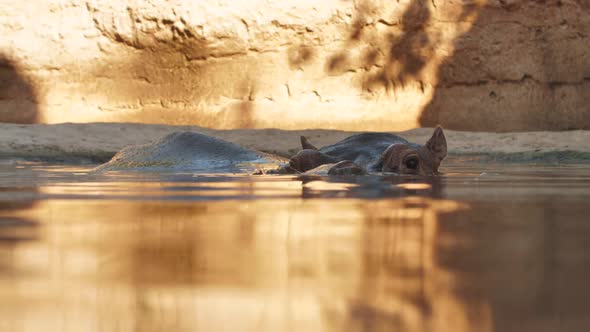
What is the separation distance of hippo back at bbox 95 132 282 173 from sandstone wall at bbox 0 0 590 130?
10619mm

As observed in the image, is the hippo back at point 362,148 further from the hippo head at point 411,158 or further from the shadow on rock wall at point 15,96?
the shadow on rock wall at point 15,96

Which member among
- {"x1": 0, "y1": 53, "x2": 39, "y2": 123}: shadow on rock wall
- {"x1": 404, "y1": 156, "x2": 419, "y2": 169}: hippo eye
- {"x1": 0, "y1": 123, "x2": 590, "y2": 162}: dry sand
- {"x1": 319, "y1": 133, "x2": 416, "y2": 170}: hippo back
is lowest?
{"x1": 404, "y1": 156, "x2": 419, "y2": 169}: hippo eye

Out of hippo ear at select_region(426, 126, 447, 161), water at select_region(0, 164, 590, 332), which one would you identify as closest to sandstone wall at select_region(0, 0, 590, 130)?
hippo ear at select_region(426, 126, 447, 161)

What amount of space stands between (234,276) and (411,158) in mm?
3505

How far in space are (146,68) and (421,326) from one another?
1760 centimetres

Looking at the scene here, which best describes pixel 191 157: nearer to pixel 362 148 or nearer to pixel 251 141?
pixel 362 148

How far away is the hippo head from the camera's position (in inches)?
181

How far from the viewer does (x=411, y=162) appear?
4.64 m

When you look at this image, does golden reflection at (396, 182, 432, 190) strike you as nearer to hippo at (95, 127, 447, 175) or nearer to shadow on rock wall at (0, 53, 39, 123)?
hippo at (95, 127, 447, 175)

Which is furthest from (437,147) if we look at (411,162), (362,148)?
(362,148)

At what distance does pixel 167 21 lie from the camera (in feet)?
57.0

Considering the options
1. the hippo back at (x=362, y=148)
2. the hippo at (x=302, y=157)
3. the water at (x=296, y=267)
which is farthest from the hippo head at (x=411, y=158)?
the water at (x=296, y=267)

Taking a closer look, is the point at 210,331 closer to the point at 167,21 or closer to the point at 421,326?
the point at 421,326

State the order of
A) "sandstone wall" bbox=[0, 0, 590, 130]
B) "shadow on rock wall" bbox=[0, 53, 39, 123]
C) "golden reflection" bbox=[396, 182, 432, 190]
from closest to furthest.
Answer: "golden reflection" bbox=[396, 182, 432, 190]
"sandstone wall" bbox=[0, 0, 590, 130]
"shadow on rock wall" bbox=[0, 53, 39, 123]
